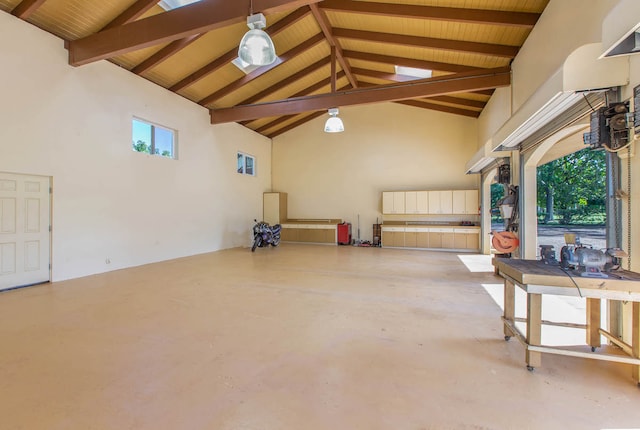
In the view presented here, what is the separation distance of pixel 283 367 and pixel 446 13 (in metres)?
5.63

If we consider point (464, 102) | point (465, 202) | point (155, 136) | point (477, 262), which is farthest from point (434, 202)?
point (155, 136)

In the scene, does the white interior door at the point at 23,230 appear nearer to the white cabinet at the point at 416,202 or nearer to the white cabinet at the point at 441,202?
the white cabinet at the point at 416,202

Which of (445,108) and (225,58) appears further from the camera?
(445,108)

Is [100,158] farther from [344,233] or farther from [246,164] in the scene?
[344,233]

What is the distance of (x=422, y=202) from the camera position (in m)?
9.42

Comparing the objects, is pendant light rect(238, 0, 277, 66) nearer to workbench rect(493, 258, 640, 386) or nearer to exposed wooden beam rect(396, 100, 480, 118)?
workbench rect(493, 258, 640, 386)

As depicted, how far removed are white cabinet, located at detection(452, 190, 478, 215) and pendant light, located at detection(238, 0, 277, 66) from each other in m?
7.46

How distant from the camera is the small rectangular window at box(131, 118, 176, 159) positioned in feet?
Result: 21.2

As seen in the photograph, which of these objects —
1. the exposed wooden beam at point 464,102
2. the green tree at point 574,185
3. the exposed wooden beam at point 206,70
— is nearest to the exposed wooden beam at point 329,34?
the exposed wooden beam at point 206,70

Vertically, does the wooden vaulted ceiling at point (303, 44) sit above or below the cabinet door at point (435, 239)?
above

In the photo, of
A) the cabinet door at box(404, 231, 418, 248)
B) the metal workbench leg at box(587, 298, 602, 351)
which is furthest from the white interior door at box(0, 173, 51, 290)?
the cabinet door at box(404, 231, 418, 248)

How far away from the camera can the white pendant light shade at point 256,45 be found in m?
3.31

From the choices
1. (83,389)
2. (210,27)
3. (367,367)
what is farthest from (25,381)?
(210,27)

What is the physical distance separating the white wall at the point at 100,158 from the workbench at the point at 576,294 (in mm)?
6663
